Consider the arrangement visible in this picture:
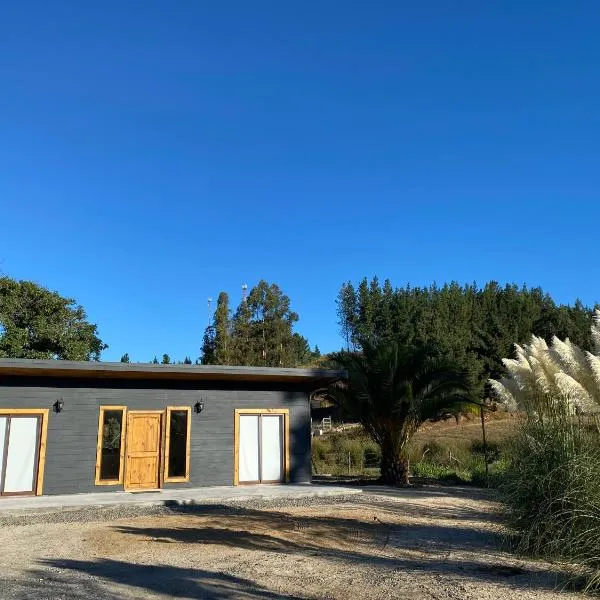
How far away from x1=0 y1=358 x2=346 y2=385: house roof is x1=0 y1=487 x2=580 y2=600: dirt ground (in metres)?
3.39

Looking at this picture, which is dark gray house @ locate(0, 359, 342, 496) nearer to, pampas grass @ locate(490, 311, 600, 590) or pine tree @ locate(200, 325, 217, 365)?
pampas grass @ locate(490, 311, 600, 590)

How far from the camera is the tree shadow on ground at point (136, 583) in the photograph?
5.42 metres

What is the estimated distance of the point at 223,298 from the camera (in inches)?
1769

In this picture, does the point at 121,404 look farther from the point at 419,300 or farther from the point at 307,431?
the point at 419,300

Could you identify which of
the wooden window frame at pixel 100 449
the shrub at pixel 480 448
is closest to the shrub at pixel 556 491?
the wooden window frame at pixel 100 449

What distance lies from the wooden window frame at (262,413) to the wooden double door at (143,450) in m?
1.83

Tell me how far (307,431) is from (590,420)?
9029 mm

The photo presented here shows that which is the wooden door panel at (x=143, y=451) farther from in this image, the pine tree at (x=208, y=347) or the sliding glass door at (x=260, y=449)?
the pine tree at (x=208, y=347)

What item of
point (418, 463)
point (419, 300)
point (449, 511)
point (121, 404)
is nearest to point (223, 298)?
point (419, 300)

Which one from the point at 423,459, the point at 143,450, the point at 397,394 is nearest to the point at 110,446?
the point at 143,450

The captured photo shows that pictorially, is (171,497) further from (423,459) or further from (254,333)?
(254,333)

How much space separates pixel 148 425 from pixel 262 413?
9.35ft

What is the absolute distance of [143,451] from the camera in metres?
13.6

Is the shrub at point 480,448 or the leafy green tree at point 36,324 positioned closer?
the shrub at point 480,448
